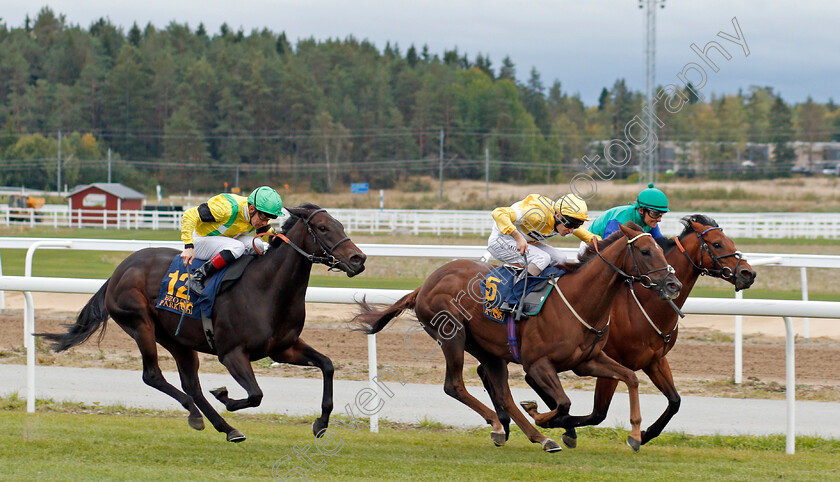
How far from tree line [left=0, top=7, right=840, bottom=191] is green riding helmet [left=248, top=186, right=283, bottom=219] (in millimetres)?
49769

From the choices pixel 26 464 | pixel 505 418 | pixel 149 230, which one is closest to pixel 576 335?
pixel 505 418

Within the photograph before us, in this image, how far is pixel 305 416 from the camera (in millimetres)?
6211

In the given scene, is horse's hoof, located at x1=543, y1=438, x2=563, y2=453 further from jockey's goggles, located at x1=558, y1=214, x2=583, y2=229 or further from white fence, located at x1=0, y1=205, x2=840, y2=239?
white fence, located at x1=0, y1=205, x2=840, y2=239

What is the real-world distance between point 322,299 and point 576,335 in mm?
1856

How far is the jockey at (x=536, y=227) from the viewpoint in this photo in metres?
5.43

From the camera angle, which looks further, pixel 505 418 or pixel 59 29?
pixel 59 29

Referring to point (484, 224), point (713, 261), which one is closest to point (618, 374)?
point (713, 261)

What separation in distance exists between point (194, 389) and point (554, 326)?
2188 mm

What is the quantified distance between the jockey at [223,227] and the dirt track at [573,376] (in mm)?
2238

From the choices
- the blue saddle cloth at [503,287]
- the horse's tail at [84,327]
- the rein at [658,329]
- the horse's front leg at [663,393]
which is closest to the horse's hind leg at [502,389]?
the blue saddle cloth at [503,287]

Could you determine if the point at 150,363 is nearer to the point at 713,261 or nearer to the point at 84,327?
the point at 84,327

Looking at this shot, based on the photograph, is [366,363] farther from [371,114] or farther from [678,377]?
[371,114]

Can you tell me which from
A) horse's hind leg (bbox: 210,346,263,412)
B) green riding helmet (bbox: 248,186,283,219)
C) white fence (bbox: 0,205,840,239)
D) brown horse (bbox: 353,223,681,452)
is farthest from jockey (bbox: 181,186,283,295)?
white fence (bbox: 0,205,840,239)

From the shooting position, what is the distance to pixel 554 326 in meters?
5.04
